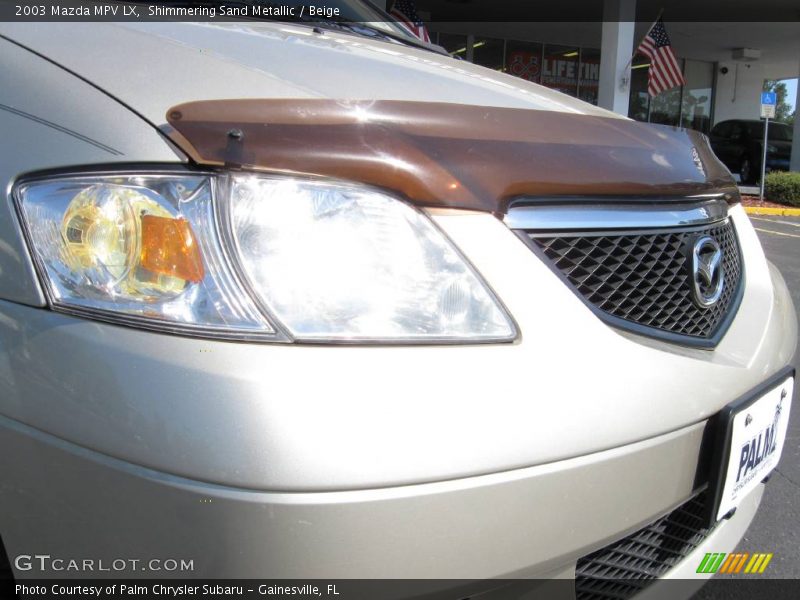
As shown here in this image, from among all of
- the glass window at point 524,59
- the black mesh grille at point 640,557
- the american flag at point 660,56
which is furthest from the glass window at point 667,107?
the black mesh grille at point 640,557

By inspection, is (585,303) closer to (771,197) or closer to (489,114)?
(489,114)

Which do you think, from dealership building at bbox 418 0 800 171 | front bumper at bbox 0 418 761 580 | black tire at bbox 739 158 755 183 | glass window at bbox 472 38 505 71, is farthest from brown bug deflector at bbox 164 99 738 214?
black tire at bbox 739 158 755 183

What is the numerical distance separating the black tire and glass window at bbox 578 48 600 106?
443 centimetres

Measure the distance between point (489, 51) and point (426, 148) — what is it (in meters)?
18.4

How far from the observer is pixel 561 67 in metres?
19.7

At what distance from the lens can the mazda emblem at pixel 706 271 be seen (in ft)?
4.83

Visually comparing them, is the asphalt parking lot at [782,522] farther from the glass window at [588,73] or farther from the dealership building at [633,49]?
the glass window at [588,73]

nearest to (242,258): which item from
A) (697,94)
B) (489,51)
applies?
(489,51)

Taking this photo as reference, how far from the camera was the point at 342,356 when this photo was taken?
100cm

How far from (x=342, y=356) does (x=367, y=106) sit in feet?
1.42

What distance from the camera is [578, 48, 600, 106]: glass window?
20.0 metres

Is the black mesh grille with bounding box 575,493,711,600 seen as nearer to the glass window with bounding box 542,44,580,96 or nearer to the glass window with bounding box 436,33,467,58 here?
the glass window with bounding box 436,33,467,58

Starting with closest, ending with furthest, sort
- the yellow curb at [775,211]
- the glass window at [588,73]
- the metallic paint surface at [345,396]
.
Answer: the metallic paint surface at [345,396] < the yellow curb at [775,211] < the glass window at [588,73]

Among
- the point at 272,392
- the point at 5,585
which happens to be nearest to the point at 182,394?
the point at 272,392
